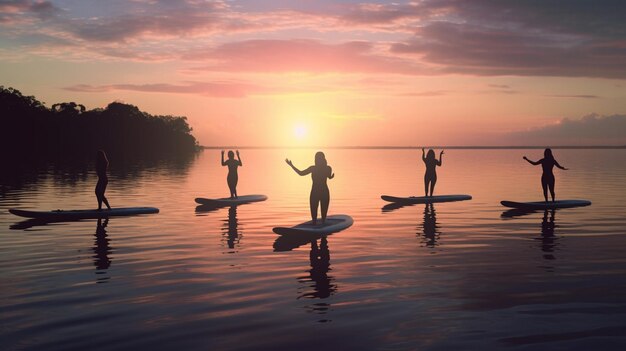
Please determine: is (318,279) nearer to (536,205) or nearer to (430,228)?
(430,228)

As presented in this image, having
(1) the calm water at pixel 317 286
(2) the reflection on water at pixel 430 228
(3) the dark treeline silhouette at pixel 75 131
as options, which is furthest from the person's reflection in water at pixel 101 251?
(3) the dark treeline silhouette at pixel 75 131

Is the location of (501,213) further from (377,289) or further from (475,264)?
(377,289)

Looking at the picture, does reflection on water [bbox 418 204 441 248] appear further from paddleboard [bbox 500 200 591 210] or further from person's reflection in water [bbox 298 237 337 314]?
paddleboard [bbox 500 200 591 210]

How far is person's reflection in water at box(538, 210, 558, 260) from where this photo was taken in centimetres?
1463

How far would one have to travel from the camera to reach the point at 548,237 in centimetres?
1747

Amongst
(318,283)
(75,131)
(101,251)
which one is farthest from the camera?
(75,131)

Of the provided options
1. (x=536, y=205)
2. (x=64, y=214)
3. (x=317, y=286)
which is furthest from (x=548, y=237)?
(x=64, y=214)

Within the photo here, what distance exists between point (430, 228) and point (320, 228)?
4.42m

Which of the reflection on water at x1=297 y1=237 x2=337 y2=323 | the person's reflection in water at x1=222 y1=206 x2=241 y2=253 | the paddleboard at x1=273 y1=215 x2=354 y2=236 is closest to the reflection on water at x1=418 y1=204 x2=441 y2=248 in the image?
the paddleboard at x1=273 y1=215 x2=354 y2=236

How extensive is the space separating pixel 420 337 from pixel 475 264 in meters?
5.77

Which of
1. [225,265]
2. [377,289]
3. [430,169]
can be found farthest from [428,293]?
[430,169]

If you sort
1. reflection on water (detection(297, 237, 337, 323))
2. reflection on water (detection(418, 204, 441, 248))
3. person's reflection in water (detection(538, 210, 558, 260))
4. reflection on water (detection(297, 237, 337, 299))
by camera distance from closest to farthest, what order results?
reflection on water (detection(297, 237, 337, 323)), reflection on water (detection(297, 237, 337, 299)), person's reflection in water (detection(538, 210, 558, 260)), reflection on water (detection(418, 204, 441, 248))

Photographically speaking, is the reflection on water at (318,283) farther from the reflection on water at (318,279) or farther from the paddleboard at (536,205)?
the paddleboard at (536,205)

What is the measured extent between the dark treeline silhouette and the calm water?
96.4 m
